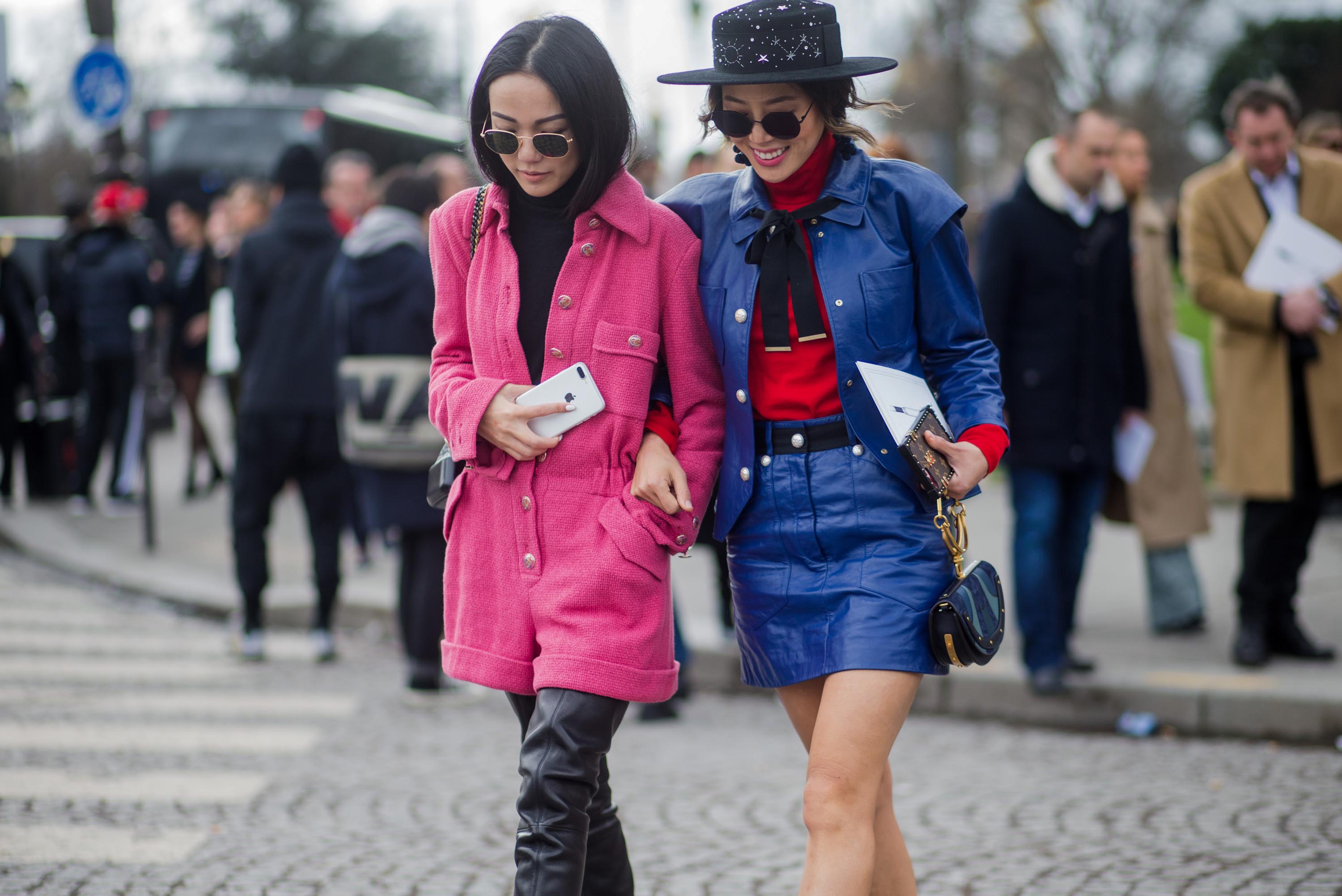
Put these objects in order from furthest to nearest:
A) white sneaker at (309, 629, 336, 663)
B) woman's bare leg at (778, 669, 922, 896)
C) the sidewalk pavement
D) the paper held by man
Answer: white sneaker at (309, 629, 336, 663) < the paper held by man < the sidewalk pavement < woman's bare leg at (778, 669, 922, 896)

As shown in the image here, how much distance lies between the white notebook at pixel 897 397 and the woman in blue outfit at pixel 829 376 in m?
0.04

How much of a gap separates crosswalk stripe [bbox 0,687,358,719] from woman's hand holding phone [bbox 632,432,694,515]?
3427 mm

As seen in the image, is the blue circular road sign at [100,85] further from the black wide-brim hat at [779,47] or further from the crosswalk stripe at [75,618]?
the black wide-brim hat at [779,47]

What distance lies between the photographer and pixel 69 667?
681 cm

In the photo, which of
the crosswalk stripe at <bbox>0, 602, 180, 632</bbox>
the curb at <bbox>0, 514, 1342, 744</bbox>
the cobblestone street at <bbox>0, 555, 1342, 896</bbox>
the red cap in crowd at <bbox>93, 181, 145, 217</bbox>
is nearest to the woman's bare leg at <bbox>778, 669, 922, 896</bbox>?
the cobblestone street at <bbox>0, 555, 1342, 896</bbox>

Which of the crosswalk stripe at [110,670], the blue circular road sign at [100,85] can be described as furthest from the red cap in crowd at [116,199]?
the crosswalk stripe at [110,670]

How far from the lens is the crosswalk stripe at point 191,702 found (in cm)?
595

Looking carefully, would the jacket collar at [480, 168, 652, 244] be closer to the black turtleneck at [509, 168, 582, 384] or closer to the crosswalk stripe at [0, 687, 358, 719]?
the black turtleneck at [509, 168, 582, 384]

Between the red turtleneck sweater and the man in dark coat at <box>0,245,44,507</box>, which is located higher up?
the red turtleneck sweater

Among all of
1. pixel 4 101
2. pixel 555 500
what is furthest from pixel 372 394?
pixel 4 101

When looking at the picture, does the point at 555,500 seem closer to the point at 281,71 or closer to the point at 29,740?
the point at 29,740

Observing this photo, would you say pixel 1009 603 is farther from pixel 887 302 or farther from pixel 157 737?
pixel 887 302

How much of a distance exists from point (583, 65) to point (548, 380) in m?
0.60

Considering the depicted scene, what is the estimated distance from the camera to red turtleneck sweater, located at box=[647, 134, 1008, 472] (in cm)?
290
